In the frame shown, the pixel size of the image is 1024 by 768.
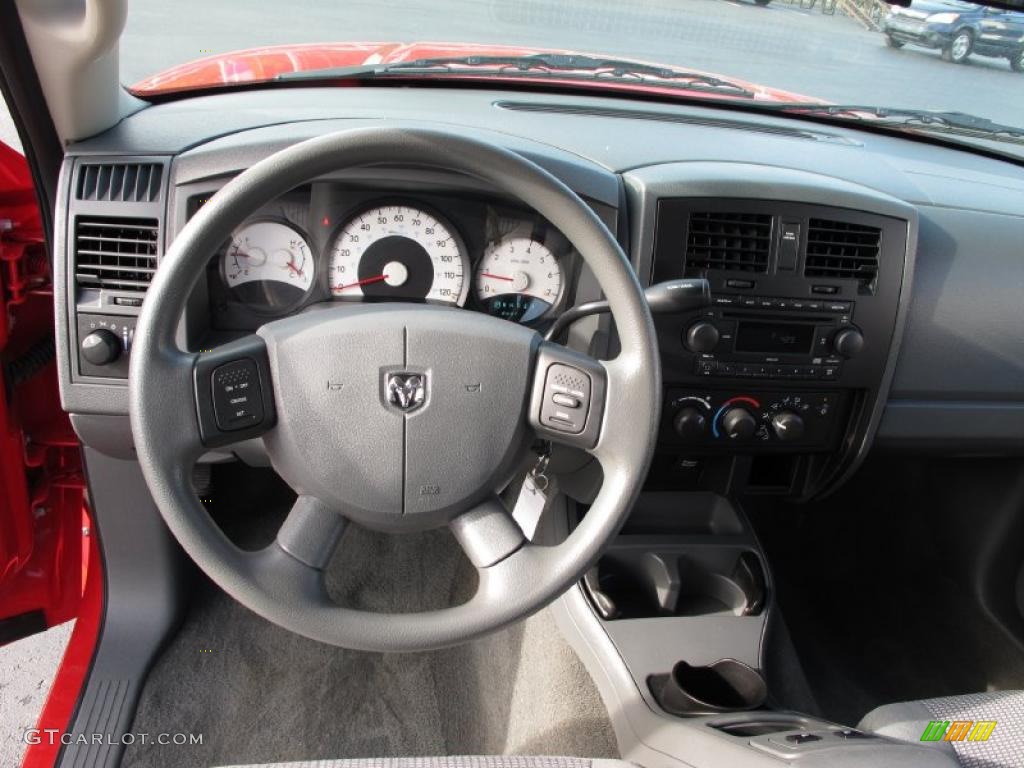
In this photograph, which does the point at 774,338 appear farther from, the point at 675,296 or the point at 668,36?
the point at 668,36

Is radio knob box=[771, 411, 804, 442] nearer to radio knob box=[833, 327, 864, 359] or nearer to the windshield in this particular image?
radio knob box=[833, 327, 864, 359]

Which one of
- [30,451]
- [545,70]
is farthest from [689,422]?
[30,451]

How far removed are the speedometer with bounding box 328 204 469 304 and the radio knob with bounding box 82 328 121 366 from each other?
0.40 metres

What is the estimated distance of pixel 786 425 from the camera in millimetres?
1755

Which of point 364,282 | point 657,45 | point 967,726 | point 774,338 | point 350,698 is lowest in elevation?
point 350,698

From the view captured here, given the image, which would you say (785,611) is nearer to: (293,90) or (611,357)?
(611,357)

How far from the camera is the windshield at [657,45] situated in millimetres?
1839

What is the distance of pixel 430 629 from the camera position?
1070 mm

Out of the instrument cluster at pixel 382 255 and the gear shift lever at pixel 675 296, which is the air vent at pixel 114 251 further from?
the gear shift lever at pixel 675 296

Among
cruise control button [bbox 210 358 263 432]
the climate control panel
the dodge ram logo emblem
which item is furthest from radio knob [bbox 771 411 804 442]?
cruise control button [bbox 210 358 263 432]

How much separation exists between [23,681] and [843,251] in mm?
2241

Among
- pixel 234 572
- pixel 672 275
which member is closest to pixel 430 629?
pixel 234 572

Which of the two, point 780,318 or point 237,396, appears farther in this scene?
point 780,318

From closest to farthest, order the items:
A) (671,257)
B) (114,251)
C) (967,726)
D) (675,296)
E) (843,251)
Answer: (675,296), (967,726), (114,251), (671,257), (843,251)
